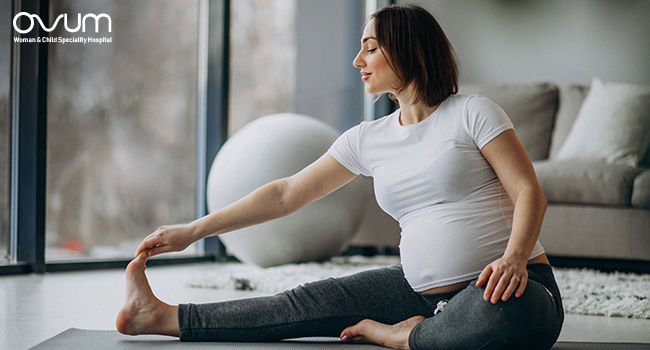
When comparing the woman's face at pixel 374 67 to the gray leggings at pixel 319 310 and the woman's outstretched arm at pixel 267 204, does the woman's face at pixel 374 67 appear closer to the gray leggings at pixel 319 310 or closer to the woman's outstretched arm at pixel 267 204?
the woman's outstretched arm at pixel 267 204

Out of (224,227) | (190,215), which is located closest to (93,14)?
(190,215)

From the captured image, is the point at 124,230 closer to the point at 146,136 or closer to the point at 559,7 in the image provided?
the point at 146,136

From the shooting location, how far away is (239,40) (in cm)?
396

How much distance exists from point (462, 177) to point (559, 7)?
3334mm

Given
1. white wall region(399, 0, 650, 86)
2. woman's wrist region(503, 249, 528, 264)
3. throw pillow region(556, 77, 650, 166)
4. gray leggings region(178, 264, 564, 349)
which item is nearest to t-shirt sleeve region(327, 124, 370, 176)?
gray leggings region(178, 264, 564, 349)

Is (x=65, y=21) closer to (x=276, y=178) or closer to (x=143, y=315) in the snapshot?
(x=276, y=178)

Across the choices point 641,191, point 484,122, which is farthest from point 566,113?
point 484,122

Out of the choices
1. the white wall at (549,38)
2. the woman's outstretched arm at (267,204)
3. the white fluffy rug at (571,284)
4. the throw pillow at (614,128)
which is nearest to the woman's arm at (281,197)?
the woman's outstretched arm at (267,204)

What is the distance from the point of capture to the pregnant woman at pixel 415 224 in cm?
136

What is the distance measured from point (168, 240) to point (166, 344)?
0.75 feet

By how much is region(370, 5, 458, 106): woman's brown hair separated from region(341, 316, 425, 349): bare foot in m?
0.49

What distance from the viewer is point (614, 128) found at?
3551 mm

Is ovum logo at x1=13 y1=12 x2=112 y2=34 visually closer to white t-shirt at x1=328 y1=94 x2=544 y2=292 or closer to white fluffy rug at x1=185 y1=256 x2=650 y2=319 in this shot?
white fluffy rug at x1=185 y1=256 x2=650 y2=319

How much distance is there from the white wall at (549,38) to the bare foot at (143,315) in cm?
335
